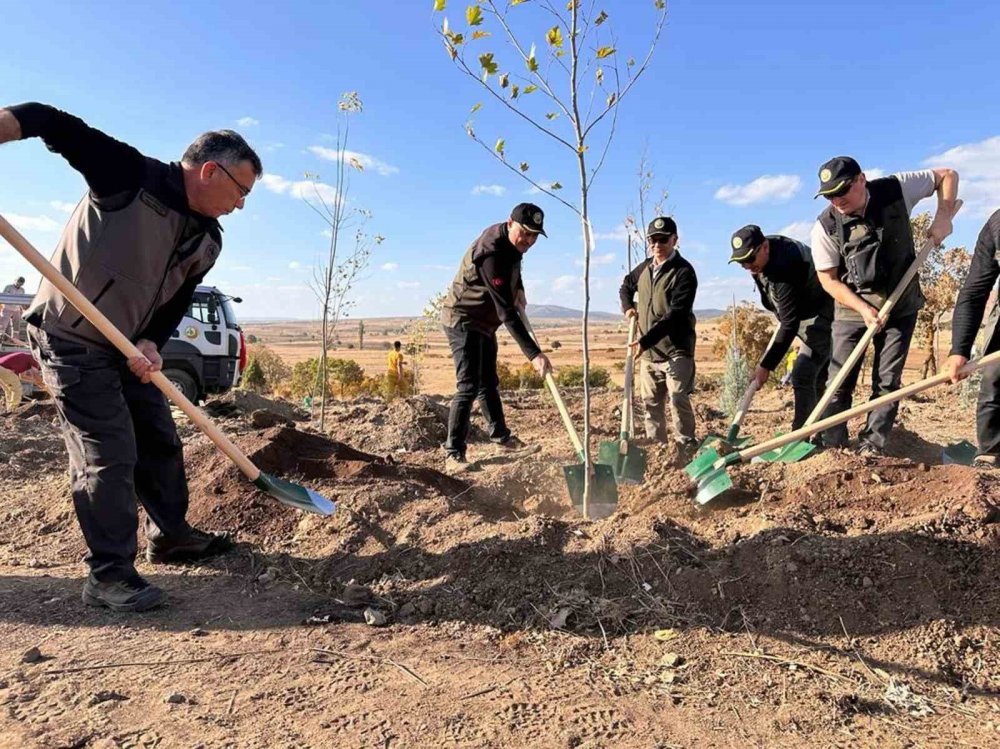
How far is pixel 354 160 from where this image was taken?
7312mm

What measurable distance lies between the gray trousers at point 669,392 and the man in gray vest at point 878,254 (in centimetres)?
113

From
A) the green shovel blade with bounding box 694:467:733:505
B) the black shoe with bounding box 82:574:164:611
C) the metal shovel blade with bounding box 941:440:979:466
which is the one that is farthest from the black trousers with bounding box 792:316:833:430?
the black shoe with bounding box 82:574:164:611

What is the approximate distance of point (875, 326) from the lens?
395cm

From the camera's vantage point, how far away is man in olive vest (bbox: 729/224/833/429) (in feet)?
15.2

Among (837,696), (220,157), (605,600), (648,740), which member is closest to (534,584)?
(605,600)

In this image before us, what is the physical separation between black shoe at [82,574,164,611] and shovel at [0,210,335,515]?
659 mm

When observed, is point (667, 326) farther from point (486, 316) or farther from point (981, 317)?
point (981, 317)

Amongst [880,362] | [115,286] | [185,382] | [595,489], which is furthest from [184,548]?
[185,382]

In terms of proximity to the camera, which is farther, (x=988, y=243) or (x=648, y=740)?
(x=988, y=243)

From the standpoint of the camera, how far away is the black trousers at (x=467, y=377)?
5066mm

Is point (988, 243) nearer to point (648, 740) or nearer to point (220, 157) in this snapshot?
point (648, 740)

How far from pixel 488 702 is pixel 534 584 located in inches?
28.6

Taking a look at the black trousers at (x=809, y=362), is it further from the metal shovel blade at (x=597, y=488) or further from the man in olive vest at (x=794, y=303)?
the metal shovel blade at (x=597, y=488)

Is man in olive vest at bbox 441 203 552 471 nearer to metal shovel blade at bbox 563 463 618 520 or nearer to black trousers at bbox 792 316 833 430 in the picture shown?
metal shovel blade at bbox 563 463 618 520
